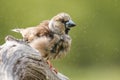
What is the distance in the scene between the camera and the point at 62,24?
828 cm

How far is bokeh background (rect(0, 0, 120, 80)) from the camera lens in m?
13.6

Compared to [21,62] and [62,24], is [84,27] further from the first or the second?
[21,62]

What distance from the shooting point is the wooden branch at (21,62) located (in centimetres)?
722

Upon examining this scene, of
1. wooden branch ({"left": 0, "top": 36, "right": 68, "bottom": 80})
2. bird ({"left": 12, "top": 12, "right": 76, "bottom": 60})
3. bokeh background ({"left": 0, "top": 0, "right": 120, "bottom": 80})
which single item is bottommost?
wooden branch ({"left": 0, "top": 36, "right": 68, "bottom": 80})

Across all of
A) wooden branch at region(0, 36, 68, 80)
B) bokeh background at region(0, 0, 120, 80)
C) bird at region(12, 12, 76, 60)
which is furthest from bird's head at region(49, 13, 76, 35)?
bokeh background at region(0, 0, 120, 80)

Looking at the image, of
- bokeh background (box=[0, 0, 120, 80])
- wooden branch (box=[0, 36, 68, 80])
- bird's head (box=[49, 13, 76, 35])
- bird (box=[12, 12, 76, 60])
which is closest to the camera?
wooden branch (box=[0, 36, 68, 80])

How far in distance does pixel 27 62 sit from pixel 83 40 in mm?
7004

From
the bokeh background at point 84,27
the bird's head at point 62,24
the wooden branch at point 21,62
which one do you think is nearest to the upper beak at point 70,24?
the bird's head at point 62,24

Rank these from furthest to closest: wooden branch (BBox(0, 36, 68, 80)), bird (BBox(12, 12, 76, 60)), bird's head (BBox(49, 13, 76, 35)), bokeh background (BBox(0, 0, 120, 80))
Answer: bokeh background (BBox(0, 0, 120, 80)), bird's head (BBox(49, 13, 76, 35)), bird (BBox(12, 12, 76, 60)), wooden branch (BBox(0, 36, 68, 80))

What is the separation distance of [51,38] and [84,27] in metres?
6.72

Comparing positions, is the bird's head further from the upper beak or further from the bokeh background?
the bokeh background

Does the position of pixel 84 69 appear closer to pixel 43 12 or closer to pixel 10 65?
pixel 43 12

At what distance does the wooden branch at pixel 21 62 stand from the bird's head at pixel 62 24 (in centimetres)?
75

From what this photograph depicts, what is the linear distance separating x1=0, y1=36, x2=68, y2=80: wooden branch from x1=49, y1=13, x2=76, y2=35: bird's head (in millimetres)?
749
